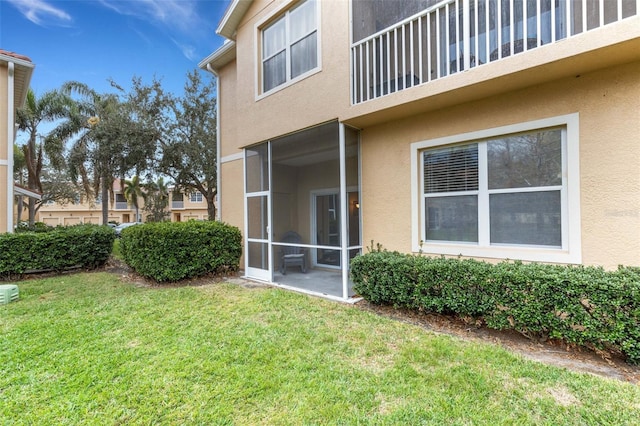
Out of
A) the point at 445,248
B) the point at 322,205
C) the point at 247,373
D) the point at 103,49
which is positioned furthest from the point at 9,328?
the point at 103,49

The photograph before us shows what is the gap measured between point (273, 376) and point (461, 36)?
5.74 metres

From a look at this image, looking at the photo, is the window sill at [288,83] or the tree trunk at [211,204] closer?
the window sill at [288,83]

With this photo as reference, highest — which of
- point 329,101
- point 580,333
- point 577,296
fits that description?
point 329,101

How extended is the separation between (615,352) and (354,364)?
3152 mm

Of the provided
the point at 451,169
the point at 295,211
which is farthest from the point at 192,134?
the point at 451,169

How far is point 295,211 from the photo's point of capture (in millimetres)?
8836

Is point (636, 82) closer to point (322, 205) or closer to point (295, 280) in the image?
point (322, 205)

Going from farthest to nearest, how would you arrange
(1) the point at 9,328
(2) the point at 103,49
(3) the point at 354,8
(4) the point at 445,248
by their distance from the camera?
1. (2) the point at 103,49
2. (3) the point at 354,8
3. (4) the point at 445,248
4. (1) the point at 9,328

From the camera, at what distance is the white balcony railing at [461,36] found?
397 centimetres

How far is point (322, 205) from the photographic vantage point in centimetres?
878

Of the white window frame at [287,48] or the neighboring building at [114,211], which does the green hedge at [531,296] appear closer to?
the white window frame at [287,48]

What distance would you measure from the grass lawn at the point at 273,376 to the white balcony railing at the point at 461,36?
4.18m

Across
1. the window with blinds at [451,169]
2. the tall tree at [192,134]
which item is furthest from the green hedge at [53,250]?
the window with blinds at [451,169]

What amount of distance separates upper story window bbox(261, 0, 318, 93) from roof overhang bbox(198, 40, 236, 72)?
1911mm
